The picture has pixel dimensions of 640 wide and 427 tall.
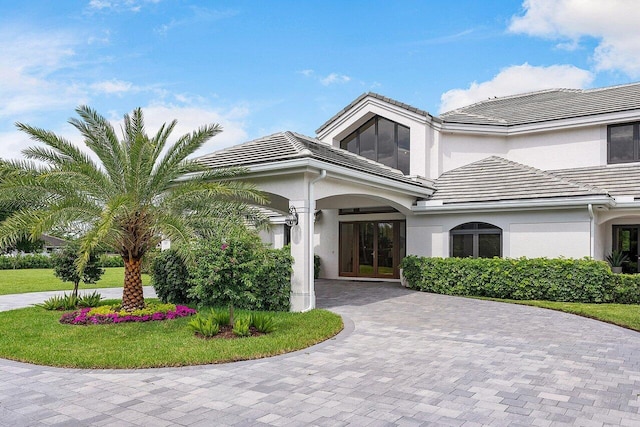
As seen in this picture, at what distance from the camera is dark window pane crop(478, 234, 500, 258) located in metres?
16.5

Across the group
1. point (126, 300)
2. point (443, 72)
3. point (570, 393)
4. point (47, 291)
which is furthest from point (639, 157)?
point (47, 291)

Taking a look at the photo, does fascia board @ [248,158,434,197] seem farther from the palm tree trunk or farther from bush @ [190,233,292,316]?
the palm tree trunk

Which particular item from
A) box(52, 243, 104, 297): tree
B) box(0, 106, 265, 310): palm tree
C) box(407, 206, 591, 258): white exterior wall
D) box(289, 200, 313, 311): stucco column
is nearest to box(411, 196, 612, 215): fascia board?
box(407, 206, 591, 258): white exterior wall

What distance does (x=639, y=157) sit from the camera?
17.7 meters

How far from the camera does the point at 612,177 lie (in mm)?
17234

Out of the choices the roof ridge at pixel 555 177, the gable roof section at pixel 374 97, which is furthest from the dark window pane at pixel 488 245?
the gable roof section at pixel 374 97

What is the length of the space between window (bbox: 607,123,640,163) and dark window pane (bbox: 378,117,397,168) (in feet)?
27.2

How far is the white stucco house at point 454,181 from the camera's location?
41.5 feet

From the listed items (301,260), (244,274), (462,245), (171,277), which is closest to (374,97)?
(462,245)

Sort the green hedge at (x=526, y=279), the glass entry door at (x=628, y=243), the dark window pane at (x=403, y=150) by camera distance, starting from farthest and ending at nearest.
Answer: the dark window pane at (x=403, y=150), the glass entry door at (x=628, y=243), the green hedge at (x=526, y=279)

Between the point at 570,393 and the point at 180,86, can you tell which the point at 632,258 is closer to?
the point at 570,393

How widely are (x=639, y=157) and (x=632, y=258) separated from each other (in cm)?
384

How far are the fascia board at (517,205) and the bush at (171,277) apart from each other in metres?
8.64

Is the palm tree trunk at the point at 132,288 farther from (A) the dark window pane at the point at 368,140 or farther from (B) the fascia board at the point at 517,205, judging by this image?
(A) the dark window pane at the point at 368,140
